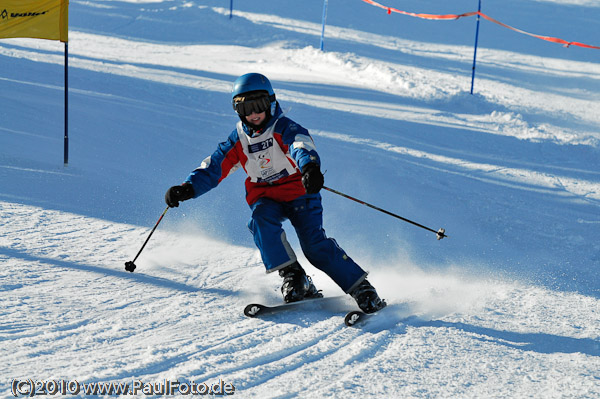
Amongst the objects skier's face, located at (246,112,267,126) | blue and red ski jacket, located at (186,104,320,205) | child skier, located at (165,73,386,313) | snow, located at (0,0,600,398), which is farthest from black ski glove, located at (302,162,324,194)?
snow, located at (0,0,600,398)

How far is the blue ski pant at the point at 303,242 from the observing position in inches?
152

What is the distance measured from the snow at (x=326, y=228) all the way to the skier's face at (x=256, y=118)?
98 cm

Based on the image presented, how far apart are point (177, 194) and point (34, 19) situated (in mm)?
3347

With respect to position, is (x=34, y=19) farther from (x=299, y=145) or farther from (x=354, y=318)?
(x=354, y=318)

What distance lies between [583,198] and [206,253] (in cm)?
485

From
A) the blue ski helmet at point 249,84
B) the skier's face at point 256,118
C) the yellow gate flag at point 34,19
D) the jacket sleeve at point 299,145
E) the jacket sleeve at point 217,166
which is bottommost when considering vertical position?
the jacket sleeve at point 217,166

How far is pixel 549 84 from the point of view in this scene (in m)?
16.1

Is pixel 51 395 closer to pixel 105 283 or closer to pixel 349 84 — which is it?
pixel 105 283

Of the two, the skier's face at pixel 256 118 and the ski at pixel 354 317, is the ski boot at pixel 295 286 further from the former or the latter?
the skier's face at pixel 256 118

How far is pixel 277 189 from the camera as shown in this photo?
13.5 feet

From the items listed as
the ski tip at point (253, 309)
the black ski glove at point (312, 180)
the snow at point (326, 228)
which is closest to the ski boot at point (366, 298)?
the snow at point (326, 228)

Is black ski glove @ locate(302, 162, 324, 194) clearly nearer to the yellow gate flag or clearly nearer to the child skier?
the child skier

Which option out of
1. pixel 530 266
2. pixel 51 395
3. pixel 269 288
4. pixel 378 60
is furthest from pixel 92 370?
pixel 378 60

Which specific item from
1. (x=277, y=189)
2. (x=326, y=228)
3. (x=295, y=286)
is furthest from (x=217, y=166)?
(x=326, y=228)
